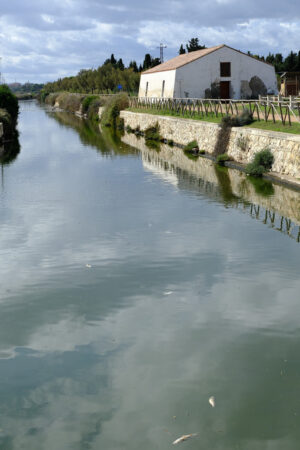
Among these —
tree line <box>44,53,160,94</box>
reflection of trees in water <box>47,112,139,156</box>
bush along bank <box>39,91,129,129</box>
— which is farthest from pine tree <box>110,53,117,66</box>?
reflection of trees in water <box>47,112,139,156</box>

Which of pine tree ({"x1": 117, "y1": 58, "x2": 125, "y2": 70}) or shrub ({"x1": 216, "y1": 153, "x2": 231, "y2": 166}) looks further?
pine tree ({"x1": 117, "y1": 58, "x2": 125, "y2": 70})

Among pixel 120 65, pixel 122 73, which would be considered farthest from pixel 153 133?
pixel 120 65

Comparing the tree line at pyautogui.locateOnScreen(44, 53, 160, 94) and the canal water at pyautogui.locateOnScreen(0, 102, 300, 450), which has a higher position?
the tree line at pyautogui.locateOnScreen(44, 53, 160, 94)

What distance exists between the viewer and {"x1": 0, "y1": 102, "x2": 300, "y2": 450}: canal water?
18.9 feet

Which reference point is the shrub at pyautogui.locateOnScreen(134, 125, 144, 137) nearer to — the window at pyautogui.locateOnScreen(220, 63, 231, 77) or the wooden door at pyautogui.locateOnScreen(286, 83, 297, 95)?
the window at pyautogui.locateOnScreen(220, 63, 231, 77)

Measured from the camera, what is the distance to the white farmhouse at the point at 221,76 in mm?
45250

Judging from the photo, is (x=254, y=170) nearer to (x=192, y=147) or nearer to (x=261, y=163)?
(x=261, y=163)

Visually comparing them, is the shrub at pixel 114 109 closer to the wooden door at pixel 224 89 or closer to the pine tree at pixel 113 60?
the wooden door at pixel 224 89

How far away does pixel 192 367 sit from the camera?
6.80 meters

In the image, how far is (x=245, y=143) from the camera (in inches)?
867

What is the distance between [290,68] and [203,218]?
176ft

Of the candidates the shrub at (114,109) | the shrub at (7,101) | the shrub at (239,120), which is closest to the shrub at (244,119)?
the shrub at (239,120)

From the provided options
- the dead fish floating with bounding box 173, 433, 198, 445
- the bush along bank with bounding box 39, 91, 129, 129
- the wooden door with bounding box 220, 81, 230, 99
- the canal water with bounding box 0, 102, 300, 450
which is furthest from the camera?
the bush along bank with bounding box 39, 91, 129, 129

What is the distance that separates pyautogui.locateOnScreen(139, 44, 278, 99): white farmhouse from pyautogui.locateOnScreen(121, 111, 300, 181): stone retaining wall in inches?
387
